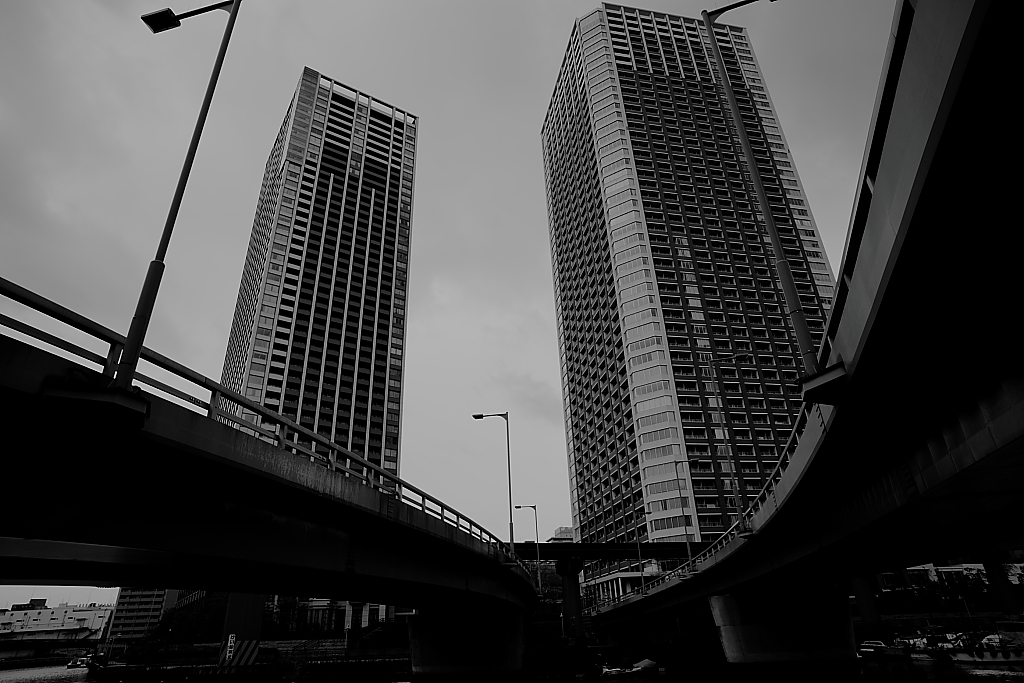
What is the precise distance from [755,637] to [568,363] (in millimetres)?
118996

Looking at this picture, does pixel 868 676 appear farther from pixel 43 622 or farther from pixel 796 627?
pixel 43 622

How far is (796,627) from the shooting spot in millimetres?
37125

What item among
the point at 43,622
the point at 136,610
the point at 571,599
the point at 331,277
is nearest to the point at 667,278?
the point at 571,599

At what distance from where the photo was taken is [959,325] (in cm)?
827

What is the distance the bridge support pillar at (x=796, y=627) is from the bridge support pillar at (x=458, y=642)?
16437mm

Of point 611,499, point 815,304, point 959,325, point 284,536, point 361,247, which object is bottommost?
point 284,536

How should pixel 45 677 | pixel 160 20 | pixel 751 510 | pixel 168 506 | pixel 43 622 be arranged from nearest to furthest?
1. pixel 168 506
2. pixel 160 20
3. pixel 751 510
4. pixel 45 677
5. pixel 43 622

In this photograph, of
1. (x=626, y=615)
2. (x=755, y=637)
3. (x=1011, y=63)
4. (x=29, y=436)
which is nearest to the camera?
(x=1011, y=63)

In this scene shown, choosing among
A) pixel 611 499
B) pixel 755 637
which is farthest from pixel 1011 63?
pixel 611 499

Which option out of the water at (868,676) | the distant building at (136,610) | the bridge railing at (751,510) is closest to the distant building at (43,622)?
the distant building at (136,610)

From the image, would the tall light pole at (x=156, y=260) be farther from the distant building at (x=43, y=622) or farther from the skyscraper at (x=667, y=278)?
the distant building at (x=43, y=622)

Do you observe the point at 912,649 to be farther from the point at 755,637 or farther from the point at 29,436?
the point at 29,436

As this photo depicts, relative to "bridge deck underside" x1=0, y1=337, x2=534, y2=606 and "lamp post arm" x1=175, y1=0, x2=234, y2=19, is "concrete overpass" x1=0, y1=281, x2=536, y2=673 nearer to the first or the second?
"bridge deck underside" x1=0, y1=337, x2=534, y2=606

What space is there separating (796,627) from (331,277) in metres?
122
